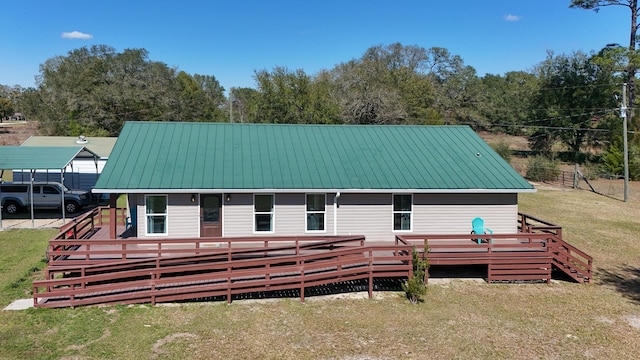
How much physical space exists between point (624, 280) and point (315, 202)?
32.7 ft

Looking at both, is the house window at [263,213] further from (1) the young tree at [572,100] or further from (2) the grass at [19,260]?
(1) the young tree at [572,100]

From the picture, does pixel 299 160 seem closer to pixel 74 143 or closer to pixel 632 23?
pixel 74 143

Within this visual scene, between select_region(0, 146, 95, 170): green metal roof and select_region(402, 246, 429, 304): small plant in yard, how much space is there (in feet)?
50.7

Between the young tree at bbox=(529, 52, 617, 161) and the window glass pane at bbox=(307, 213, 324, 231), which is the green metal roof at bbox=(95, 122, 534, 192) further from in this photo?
the young tree at bbox=(529, 52, 617, 161)

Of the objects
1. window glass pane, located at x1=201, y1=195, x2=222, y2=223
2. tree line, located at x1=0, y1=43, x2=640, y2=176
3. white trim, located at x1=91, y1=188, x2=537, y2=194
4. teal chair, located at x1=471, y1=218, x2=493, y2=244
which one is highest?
tree line, located at x1=0, y1=43, x2=640, y2=176

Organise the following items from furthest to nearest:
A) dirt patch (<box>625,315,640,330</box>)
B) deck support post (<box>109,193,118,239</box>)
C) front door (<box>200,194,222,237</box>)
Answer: front door (<box>200,194,222,237</box>) < deck support post (<box>109,193,118,239</box>) < dirt patch (<box>625,315,640,330</box>)

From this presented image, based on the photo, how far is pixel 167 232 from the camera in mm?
14195

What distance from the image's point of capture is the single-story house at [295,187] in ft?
46.6

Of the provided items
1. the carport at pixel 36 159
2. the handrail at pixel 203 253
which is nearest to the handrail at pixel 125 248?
the handrail at pixel 203 253

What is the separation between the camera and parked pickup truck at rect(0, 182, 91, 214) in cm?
2247

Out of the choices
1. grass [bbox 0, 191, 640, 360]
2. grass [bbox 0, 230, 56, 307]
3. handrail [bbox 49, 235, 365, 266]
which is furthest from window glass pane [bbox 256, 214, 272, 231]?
grass [bbox 0, 230, 56, 307]

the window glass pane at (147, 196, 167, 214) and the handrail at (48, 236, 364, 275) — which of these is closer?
the handrail at (48, 236, 364, 275)

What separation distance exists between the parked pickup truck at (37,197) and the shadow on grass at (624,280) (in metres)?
23.4

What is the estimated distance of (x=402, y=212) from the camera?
15.2 metres
